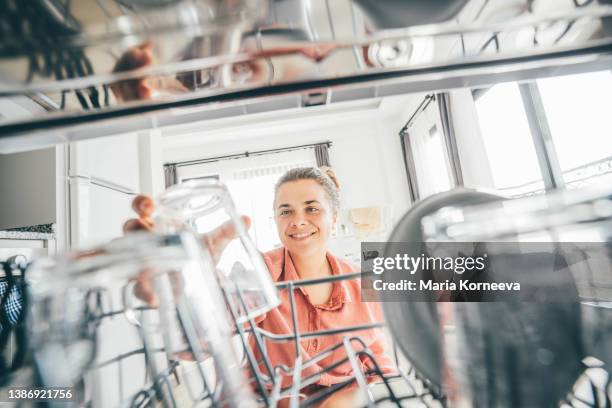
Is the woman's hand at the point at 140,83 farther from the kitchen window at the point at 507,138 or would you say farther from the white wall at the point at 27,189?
the kitchen window at the point at 507,138

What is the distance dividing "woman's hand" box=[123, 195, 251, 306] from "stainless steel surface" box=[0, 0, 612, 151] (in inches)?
2.2

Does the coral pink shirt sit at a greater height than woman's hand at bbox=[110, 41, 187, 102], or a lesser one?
lesser

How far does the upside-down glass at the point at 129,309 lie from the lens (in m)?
0.14

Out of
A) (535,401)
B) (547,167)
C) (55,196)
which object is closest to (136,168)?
(55,196)

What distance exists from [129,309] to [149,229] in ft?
0.18

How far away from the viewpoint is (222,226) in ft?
0.75

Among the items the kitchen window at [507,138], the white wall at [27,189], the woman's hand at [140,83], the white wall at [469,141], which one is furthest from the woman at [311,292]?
the white wall at [469,141]

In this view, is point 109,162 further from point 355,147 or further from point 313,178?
point 355,147

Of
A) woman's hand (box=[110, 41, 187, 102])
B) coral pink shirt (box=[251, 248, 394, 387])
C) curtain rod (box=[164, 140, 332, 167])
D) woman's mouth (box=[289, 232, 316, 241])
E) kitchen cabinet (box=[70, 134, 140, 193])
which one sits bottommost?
coral pink shirt (box=[251, 248, 394, 387])

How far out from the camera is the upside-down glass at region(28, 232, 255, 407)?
0.14m

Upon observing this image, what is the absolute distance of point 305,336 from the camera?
289mm

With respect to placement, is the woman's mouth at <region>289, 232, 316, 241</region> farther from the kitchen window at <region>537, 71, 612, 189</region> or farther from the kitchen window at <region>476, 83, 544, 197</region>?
the kitchen window at <region>476, 83, 544, 197</region>

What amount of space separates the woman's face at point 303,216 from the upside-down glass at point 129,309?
196mm

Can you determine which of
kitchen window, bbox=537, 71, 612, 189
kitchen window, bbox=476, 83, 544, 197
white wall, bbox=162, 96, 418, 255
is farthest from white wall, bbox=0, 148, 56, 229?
white wall, bbox=162, 96, 418, 255
